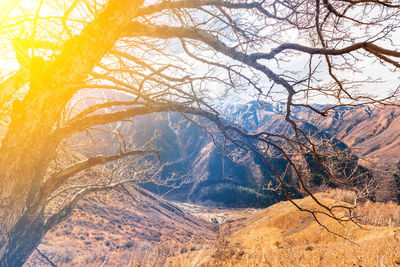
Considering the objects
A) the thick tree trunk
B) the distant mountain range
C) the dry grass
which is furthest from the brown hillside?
the distant mountain range

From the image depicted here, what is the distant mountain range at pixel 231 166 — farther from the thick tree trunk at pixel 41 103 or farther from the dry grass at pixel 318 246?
the thick tree trunk at pixel 41 103

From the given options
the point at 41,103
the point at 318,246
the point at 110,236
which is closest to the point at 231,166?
the point at 110,236

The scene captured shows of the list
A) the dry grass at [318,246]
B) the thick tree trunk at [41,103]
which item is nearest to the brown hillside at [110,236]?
the dry grass at [318,246]

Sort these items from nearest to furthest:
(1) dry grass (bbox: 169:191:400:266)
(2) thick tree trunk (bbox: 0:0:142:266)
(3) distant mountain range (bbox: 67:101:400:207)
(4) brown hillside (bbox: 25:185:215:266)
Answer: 1. (2) thick tree trunk (bbox: 0:0:142:266)
2. (1) dry grass (bbox: 169:191:400:266)
3. (4) brown hillside (bbox: 25:185:215:266)
4. (3) distant mountain range (bbox: 67:101:400:207)

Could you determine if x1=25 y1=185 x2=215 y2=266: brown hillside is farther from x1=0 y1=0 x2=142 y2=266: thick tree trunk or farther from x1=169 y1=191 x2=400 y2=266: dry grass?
x1=0 y1=0 x2=142 y2=266: thick tree trunk

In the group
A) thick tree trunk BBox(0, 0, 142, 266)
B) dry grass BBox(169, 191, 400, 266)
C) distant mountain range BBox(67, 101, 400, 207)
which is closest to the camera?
thick tree trunk BBox(0, 0, 142, 266)

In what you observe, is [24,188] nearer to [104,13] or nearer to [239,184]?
[104,13]

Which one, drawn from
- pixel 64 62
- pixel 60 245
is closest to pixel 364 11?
pixel 64 62

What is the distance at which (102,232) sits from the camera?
476 inches

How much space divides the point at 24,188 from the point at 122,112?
129cm

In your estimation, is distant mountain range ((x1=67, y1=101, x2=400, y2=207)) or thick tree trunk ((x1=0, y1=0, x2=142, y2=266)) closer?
thick tree trunk ((x1=0, y1=0, x2=142, y2=266))

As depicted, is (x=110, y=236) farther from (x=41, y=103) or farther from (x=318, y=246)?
(x=41, y=103)

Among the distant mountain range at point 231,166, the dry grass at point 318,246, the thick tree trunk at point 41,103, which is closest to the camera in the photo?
the thick tree trunk at point 41,103

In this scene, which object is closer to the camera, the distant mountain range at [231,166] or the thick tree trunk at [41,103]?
the thick tree trunk at [41,103]
